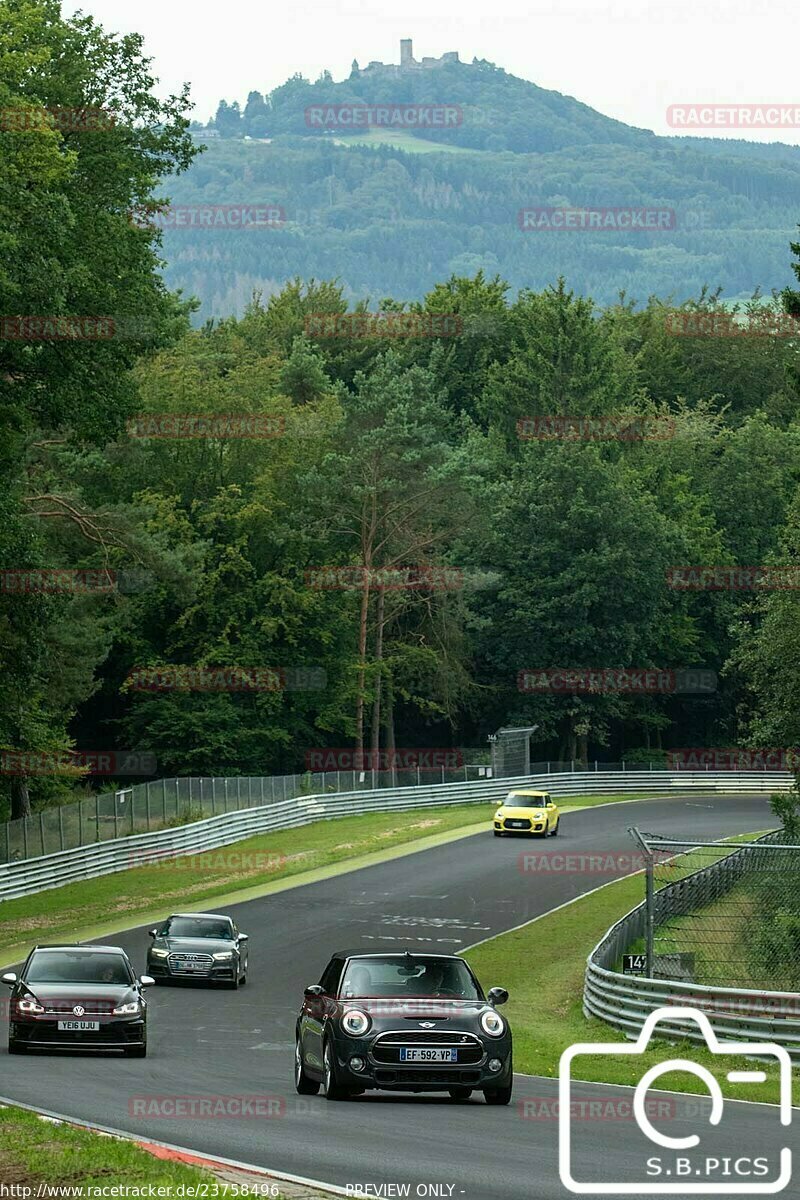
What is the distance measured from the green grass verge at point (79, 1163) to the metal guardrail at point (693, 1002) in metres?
9.37

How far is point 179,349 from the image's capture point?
90062 millimetres

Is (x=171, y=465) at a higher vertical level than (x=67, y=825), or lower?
higher

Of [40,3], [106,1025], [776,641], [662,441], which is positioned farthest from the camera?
[662,441]

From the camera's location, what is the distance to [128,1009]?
2100 cm

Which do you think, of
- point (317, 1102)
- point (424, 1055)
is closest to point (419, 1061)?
point (424, 1055)

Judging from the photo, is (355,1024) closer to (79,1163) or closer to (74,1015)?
(79,1163)

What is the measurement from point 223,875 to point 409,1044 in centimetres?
3551

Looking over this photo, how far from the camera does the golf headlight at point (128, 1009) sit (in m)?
20.9

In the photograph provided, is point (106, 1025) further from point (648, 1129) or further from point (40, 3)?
point (40, 3)

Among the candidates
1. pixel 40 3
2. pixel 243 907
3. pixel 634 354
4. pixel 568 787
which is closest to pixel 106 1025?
pixel 243 907

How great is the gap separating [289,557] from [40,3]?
4245cm
